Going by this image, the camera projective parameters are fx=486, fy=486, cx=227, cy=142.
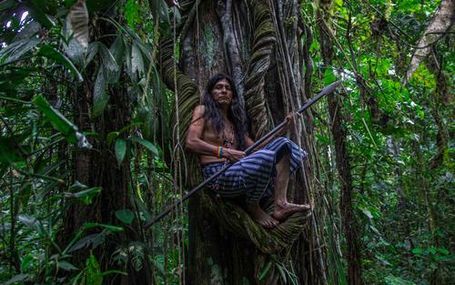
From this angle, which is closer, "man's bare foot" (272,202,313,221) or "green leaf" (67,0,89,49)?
"green leaf" (67,0,89,49)

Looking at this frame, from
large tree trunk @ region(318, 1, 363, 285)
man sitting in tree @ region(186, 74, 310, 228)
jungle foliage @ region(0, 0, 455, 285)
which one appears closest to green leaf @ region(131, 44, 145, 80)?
jungle foliage @ region(0, 0, 455, 285)

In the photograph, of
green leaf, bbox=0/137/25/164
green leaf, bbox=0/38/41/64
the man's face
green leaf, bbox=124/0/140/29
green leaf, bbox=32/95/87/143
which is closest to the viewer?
green leaf, bbox=32/95/87/143

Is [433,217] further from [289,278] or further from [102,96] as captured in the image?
[102,96]

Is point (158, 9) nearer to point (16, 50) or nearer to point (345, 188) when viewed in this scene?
point (16, 50)

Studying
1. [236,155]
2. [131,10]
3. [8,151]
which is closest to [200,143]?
[236,155]

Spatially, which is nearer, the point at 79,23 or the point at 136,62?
the point at 79,23

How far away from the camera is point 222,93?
2896mm

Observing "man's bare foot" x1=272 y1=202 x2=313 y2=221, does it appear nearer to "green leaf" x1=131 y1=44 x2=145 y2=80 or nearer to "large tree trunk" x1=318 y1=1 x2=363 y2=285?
"green leaf" x1=131 y1=44 x2=145 y2=80

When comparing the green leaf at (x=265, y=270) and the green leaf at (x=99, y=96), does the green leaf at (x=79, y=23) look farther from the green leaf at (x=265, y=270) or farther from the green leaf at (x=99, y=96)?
the green leaf at (x=265, y=270)

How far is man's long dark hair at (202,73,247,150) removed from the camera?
2861mm

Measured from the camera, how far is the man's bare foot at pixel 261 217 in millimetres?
2609

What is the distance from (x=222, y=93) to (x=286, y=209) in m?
0.79

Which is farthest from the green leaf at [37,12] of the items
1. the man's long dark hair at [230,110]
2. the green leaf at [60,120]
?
the man's long dark hair at [230,110]

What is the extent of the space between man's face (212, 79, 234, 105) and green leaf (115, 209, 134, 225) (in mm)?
863
